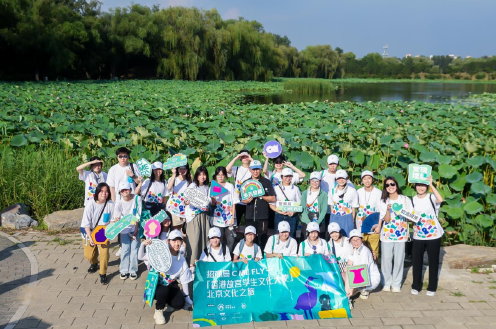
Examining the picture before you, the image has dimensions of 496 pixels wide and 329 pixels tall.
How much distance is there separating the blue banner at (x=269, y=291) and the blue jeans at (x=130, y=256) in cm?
96

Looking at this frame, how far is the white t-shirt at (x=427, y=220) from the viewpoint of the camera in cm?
454

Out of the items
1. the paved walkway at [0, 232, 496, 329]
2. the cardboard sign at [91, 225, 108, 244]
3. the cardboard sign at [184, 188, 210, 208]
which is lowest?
the paved walkway at [0, 232, 496, 329]

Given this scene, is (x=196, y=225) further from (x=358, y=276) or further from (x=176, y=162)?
(x=358, y=276)

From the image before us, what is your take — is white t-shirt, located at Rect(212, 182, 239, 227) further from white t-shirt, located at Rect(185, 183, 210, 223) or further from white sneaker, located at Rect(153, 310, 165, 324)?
white sneaker, located at Rect(153, 310, 165, 324)

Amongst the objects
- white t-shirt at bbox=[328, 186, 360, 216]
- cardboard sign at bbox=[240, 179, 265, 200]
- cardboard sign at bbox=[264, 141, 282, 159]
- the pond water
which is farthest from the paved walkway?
the pond water

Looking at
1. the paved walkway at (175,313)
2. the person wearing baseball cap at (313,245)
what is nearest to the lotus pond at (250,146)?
the paved walkway at (175,313)

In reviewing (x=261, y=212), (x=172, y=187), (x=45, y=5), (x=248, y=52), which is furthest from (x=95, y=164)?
(x=248, y=52)

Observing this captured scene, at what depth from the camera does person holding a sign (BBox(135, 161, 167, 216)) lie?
205 inches

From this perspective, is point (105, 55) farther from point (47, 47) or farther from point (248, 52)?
point (248, 52)

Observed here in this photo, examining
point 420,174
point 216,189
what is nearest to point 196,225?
point 216,189

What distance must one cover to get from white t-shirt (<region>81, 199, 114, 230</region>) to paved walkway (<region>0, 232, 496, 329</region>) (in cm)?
62

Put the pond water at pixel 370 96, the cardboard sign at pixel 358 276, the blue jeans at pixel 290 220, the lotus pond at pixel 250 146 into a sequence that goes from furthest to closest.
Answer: the pond water at pixel 370 96, the lotus pond at pixel 250 146, the blue jeans at pixel 290 220, the cardboard sign at pixel 358 276

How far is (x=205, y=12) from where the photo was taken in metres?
41.5

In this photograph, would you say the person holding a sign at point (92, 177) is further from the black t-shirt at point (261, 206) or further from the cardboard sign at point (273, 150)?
Answer: the cardboard sign at point (273, 150)
